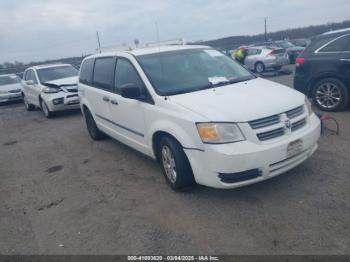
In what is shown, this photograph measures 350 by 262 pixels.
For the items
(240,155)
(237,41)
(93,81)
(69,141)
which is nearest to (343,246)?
(240,155)

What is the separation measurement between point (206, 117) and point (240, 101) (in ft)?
1.74

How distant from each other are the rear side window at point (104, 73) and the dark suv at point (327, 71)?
4.44m

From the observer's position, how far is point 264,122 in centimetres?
352

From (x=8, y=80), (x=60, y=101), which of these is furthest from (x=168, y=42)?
(x=8, y=80)

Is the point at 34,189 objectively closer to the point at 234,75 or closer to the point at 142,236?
the point at 142,236

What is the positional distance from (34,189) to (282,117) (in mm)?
3700

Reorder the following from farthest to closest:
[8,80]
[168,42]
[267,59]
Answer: [267,59] < [8,80] < [168,42]

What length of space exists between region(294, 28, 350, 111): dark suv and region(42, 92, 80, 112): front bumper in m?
6.62

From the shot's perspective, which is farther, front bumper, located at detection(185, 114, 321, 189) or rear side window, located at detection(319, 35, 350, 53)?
rear side window, located at detection(319, 35, 350, 53)

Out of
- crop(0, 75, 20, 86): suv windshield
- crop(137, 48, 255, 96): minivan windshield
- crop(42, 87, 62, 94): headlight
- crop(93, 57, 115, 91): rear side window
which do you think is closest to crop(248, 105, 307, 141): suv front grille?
crop(137, 48, 255, 96): minivan windshield

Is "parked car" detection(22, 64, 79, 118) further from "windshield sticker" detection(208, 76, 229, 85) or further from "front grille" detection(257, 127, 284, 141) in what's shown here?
"front grille" detection(257, 127, 284, 141)

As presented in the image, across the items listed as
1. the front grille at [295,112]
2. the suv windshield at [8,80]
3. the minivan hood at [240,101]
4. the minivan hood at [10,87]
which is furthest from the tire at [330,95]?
the suv windshield at [8,80]

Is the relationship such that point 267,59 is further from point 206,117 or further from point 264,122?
point 206,117

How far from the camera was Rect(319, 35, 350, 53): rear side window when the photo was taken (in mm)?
6810
